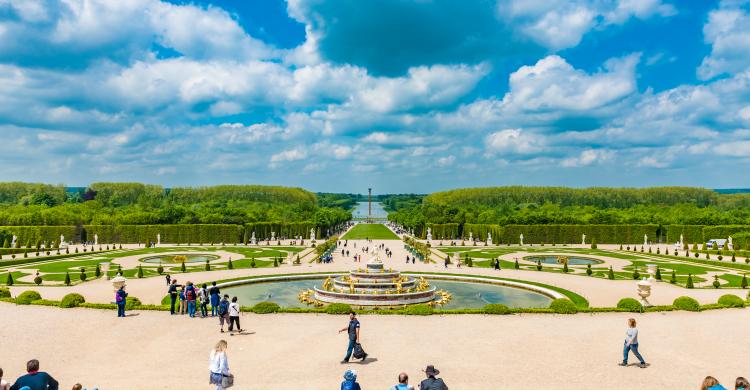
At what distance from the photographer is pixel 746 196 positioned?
543 feet

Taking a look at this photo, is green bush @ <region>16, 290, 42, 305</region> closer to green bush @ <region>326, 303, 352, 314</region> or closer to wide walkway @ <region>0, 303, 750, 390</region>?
wide walkway @ <region>0, 303, 750, 390</region>

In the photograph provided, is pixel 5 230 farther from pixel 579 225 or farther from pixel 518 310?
pixel 579 225

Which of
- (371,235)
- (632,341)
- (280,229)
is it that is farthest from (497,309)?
(371,235)

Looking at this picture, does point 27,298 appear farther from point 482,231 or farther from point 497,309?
point 482,231

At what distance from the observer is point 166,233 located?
264 ft

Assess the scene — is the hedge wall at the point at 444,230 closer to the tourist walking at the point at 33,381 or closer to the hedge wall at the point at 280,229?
the hedge wall at the point at 280,229

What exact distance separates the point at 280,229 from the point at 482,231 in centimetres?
3674

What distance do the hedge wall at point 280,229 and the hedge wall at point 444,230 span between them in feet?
71.6

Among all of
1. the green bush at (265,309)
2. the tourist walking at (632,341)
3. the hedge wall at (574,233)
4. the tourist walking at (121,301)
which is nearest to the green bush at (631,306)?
the tourist walking at (632,341)

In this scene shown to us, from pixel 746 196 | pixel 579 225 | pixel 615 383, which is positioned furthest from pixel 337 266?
pixel 746 196

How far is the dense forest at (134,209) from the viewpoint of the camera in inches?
3322

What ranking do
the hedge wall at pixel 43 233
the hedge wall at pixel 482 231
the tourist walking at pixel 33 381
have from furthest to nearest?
the hedge wall at pixel 482 231
the hedge wall at pixel 43 233
the tourist walking at pixel 33 381

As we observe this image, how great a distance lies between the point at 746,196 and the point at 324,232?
14912 centimetres

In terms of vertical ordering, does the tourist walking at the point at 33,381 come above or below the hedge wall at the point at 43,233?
below
